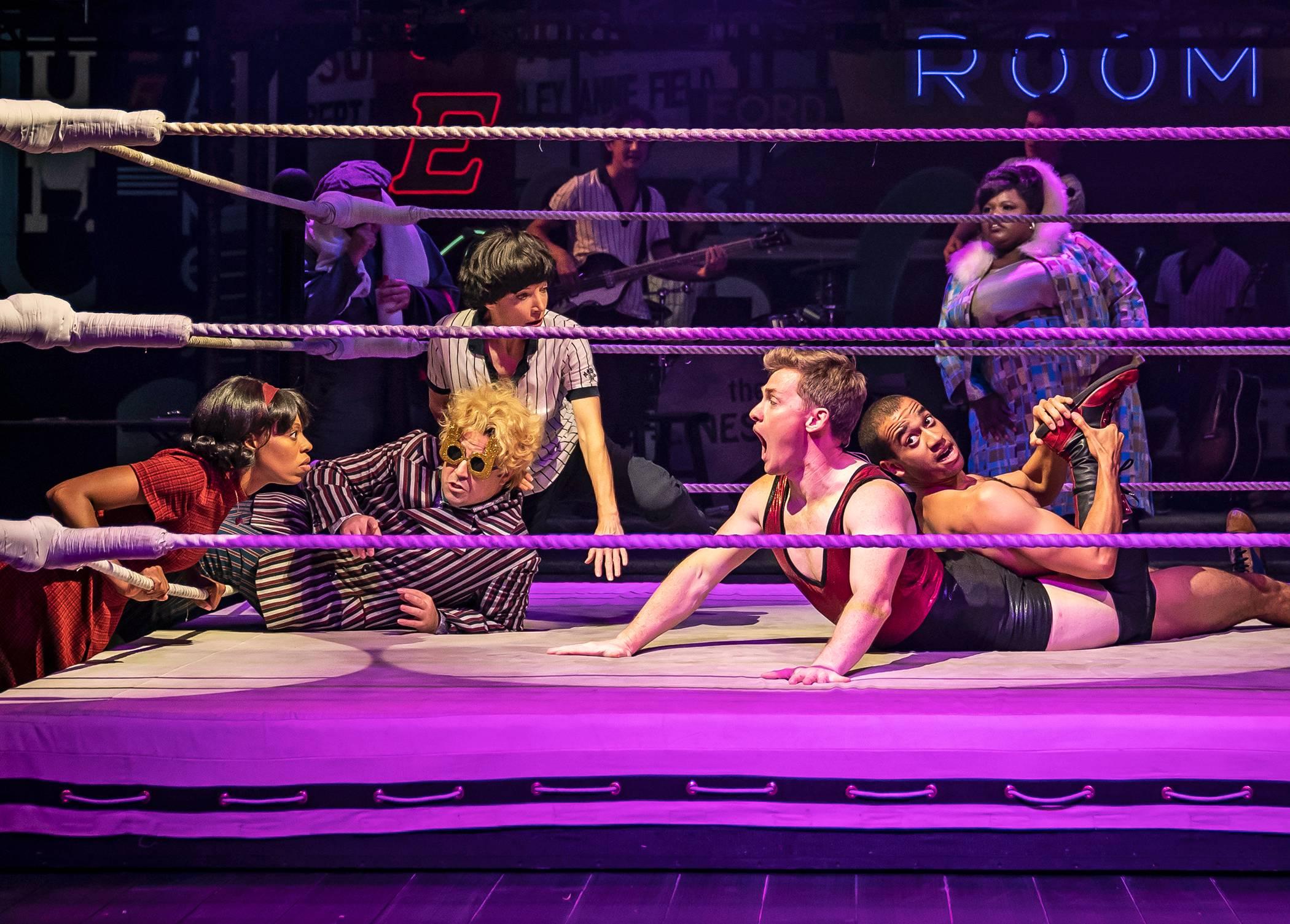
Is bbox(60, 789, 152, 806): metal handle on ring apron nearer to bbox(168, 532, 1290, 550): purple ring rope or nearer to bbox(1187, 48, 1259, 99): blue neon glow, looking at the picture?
bbox(168, 532, 1290, 550): purple ring rope

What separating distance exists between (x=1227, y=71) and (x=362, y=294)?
318 centimetres

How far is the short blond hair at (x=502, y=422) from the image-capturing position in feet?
7.70

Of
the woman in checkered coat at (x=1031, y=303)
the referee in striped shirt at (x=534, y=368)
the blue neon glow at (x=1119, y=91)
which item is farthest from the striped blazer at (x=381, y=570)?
the blue neon glow at (x=1119, y=91)

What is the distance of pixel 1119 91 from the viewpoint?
442cm

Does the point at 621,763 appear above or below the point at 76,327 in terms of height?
below

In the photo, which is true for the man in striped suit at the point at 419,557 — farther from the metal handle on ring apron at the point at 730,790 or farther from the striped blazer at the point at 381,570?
the metal handle on ring apron at the point at 730,790

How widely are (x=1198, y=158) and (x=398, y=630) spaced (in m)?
3.60

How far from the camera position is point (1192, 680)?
1.79 metres

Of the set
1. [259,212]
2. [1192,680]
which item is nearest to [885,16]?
[259,212]

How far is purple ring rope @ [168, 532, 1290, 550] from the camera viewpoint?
157cm

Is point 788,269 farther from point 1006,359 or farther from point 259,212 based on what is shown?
point 259,212

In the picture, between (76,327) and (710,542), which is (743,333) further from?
(76,327)

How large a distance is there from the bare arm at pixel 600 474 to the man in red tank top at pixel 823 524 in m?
0.24

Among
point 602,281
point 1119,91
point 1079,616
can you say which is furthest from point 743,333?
point 1119,91
